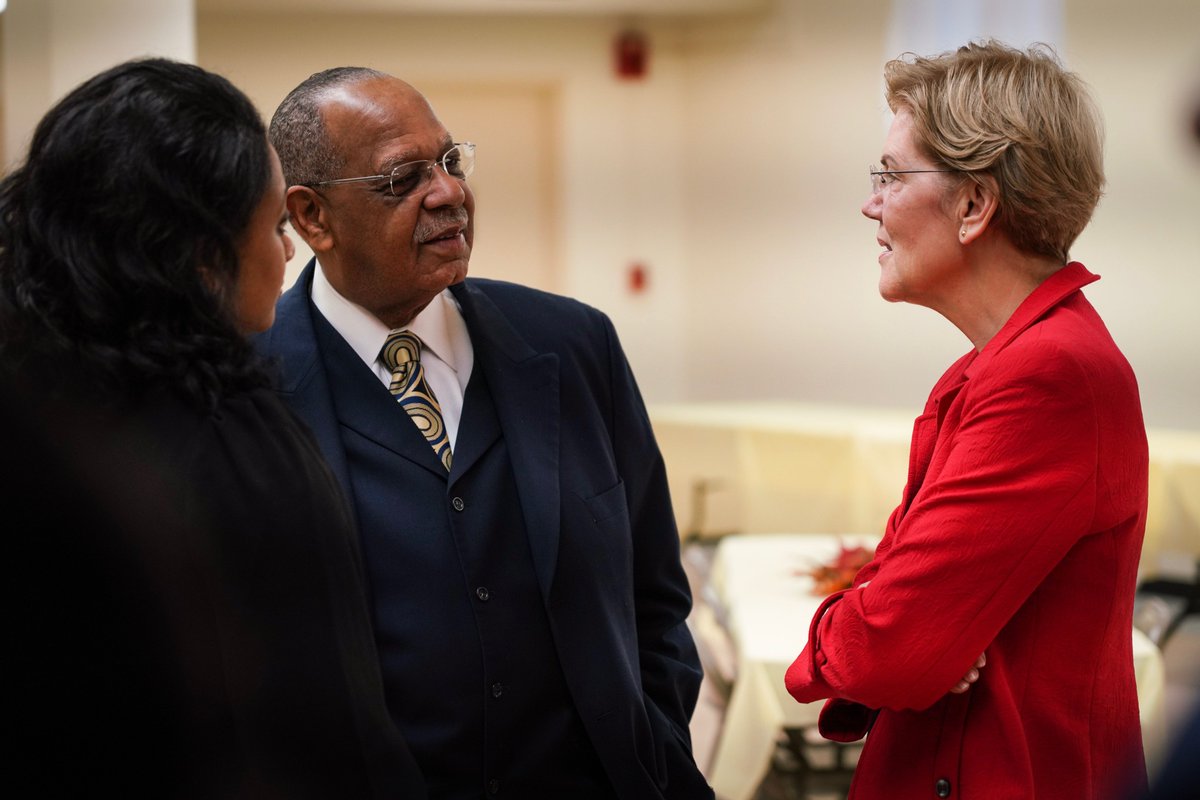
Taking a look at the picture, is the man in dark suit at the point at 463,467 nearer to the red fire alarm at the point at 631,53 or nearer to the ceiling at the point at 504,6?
the ceiling at the point at 504,6

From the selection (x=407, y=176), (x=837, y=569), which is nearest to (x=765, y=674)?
(x=837, y=569)

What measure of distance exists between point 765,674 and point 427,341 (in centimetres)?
166

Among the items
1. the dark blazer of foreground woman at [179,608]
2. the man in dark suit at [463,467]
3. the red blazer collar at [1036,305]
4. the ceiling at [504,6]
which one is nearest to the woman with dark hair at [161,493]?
the dark blazer of foreground woman at [179,608]

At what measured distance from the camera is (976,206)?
1482 millimetres

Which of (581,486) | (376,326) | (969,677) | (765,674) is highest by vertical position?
(376,326)

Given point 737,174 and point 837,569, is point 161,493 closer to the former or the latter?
point 837,569

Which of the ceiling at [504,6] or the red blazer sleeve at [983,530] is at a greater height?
the ceiling at [504,6]

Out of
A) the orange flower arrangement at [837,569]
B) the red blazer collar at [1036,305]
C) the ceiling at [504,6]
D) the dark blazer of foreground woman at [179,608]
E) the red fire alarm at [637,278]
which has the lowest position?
the orange flower arrangement at [837,569]

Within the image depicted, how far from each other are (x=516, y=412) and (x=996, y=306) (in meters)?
0.63

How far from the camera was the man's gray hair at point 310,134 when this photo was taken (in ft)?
5.60

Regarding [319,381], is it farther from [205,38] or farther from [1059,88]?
[205,38]

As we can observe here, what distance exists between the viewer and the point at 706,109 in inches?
285

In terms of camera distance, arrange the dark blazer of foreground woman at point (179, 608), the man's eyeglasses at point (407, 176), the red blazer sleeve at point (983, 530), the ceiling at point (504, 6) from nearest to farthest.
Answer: the dark blazer of foreground woman at point (179, 608) < the red blazer sleeve at point (983, 530) < the man's eyeglasses at point (407, 176) < the ceiling at point (504, 6)

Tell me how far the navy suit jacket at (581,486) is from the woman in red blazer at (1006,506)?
286mm
